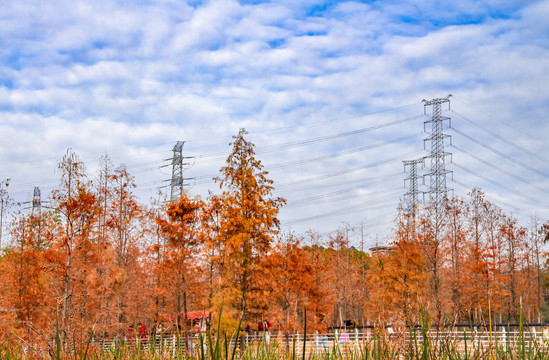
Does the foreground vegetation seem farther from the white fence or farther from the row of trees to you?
the row of trees

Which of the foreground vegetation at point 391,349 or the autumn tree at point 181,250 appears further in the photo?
the autumn tree at point 181,250

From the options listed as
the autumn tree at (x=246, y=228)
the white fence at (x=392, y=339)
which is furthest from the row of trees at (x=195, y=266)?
the white fence at (x=392, y=339)

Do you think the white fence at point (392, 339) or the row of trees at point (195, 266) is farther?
the row of trees at point (195, 266)

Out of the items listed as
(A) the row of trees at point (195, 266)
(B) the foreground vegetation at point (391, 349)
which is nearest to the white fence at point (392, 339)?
(B) the foreground vegetation at point (391, 349)

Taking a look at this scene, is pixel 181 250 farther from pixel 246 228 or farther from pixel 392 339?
pixel 392 339

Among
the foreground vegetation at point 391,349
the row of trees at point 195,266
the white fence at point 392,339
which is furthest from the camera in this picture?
the row of trees at point 195,266

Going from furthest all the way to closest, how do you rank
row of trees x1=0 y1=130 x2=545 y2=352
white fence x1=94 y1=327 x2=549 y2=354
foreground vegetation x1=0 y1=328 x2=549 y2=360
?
1. row of trees x1=0 y1=130 x2=545 y2=352
2. white fence x1=94 y1=327 x2=549 y2=354
3. foreground vegetation x1=0 y1=328 x2=549 y2=360

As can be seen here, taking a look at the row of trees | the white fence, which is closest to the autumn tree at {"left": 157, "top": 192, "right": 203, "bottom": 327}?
the row of trees

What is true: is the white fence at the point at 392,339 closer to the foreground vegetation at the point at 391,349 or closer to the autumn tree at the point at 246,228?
the foreground vegetation at the point at 391,349

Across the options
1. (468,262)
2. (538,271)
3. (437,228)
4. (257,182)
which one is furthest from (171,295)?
(538,271)

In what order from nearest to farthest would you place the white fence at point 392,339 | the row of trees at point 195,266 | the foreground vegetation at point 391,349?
the foreground vegetation at point 391,349 → the white fence at point 392,339 → the row of trees at point 195,266

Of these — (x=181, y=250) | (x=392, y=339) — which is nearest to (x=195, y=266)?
(x=181, y=250)

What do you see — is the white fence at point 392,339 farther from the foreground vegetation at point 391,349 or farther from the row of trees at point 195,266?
the row of trees at point 195,266

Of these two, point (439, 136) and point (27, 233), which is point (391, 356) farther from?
point (439, 136)
